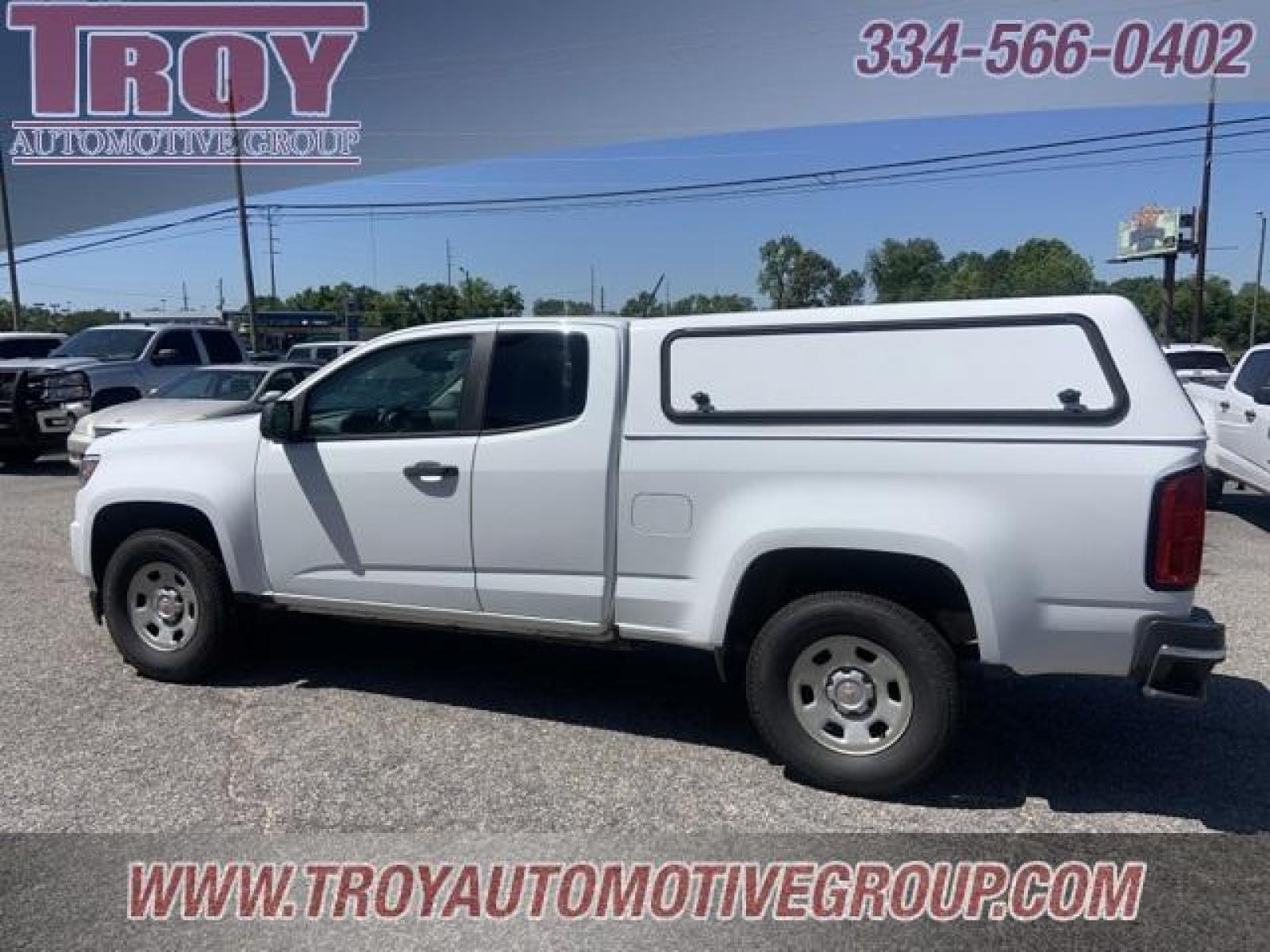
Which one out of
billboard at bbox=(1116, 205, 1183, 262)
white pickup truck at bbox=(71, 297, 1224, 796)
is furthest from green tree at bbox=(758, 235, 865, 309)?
billboard at bbox=(1116, 205, 1183, 262)

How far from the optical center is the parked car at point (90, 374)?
1273 centimetres

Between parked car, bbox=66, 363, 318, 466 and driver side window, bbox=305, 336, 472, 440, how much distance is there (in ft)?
17.7

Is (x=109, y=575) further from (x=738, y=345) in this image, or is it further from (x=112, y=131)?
(x=112, y=131)

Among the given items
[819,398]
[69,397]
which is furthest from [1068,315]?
[69,397]

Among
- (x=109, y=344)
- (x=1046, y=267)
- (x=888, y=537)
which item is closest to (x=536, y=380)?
(x=888, y=537)

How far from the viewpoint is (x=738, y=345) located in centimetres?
389

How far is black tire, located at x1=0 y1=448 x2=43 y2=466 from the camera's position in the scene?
43.7 ft

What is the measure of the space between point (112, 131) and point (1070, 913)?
24.5 m

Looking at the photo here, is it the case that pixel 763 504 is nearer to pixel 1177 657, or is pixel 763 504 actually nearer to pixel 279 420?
pixel 1177 657

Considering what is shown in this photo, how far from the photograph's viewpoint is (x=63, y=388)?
Result: 12.8 meters

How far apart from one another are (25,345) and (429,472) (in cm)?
1707

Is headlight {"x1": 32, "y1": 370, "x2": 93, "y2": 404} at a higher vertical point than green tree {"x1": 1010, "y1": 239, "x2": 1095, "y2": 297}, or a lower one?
lower

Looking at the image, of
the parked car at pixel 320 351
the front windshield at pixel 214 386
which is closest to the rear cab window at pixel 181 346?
the front windshield at pixel 214 386

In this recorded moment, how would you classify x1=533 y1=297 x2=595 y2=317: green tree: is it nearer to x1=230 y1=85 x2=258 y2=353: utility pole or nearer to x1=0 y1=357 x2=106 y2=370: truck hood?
x1=0 y1=357 x2=106 y2=370: truck hood
